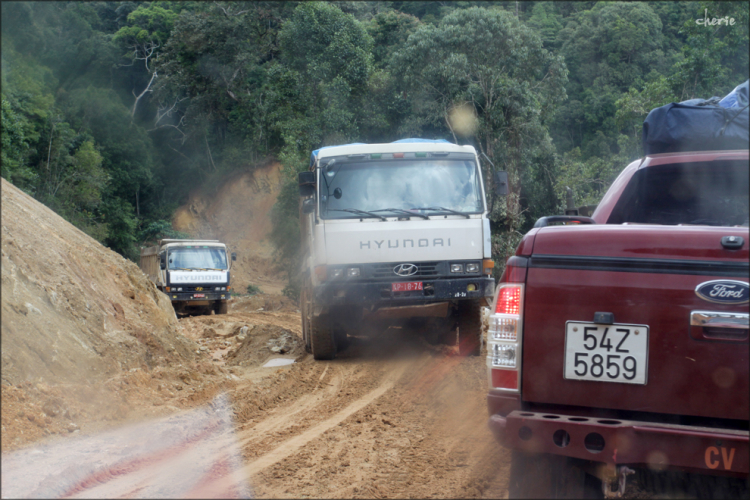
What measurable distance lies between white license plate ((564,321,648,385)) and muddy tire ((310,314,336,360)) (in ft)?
20.6

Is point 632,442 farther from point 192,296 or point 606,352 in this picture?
point 192,296

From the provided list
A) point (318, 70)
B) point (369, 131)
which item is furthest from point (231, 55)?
point (369, 131)

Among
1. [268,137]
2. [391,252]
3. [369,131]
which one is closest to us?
[391,252]

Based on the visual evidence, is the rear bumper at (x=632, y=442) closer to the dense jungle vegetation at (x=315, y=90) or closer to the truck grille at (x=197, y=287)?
the dense jungle vegetation at (x=315, y=90)

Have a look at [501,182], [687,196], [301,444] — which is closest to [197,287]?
[501,182]

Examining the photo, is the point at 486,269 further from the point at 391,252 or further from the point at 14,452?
the point at 14,452

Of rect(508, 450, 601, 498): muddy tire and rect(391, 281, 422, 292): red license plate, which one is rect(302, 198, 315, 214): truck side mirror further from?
rect(508, 450, 601, 498): muddy tire

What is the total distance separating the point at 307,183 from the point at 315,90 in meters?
21.7

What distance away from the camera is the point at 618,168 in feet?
82.7

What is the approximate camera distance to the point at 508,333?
323cm

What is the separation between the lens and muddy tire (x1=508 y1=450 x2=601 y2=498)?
3.33 m

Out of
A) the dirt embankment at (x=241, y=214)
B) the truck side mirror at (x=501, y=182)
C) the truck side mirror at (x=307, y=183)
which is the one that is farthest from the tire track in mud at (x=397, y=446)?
the dirt embankment at (x=241, y=214)

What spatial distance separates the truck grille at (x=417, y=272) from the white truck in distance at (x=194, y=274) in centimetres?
1535

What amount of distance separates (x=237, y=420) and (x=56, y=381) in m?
A: 1.78
